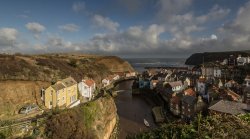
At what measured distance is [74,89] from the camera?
3788 centimetres

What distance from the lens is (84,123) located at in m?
27.1

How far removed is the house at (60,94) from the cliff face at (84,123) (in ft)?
15.2

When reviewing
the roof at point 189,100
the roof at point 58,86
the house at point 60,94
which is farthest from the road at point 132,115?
the roof at point 58,86

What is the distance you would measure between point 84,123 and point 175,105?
2038 cm

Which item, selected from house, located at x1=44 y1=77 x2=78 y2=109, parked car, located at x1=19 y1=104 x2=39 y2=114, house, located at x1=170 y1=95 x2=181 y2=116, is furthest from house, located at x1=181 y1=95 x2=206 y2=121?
parked car, located at x1=19 y1=104 x2=39 y2=114

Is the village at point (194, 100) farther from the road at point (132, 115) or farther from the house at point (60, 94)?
the house at point (60, 94)

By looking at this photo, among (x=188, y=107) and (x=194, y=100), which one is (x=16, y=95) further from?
(x=194, y=100)

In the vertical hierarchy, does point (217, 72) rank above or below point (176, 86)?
above

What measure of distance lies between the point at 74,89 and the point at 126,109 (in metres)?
13.7

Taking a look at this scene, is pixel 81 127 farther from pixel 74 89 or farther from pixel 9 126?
pixel 74 89

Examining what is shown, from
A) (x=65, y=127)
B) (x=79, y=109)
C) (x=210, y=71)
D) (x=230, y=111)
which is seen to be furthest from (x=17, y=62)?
(x=210, y=71)

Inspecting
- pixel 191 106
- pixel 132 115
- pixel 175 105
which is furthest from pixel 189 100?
pixel 132 115

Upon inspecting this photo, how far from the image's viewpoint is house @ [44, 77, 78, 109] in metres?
31.6

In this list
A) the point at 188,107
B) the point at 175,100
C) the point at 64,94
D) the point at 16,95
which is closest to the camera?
the point at 16,95
